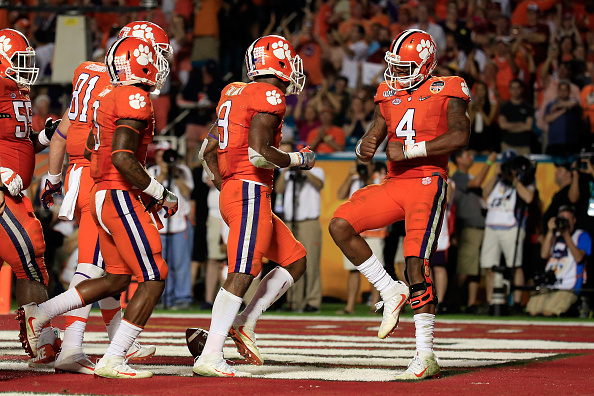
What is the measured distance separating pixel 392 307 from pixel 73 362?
1.94m

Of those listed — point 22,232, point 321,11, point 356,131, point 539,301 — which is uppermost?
point 321,11

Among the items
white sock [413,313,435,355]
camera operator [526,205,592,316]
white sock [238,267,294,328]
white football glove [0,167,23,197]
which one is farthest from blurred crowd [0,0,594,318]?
white sock [413,313,435,355]

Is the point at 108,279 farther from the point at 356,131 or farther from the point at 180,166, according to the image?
the point at 356,131

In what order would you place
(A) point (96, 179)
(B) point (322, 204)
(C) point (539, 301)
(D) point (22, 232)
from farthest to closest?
(B) point (322, 204) < (C) point (539, 301) < (D) point (22, 232) < (A) point (96, 179)

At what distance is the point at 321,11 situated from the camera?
15.7 meters

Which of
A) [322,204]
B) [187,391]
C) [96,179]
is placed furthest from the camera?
[322,204]

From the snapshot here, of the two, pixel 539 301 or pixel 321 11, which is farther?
pixel 321 11

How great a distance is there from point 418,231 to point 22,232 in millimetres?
2519

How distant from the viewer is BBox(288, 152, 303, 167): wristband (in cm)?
550

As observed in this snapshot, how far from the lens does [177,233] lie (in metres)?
11.8

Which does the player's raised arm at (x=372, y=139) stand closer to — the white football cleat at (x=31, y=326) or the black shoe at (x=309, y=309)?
the white football cleat at (x=31, y=326)

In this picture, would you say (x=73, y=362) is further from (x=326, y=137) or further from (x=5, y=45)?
(x=326, y=137)

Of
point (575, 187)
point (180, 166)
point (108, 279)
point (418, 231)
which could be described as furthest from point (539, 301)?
point (108, 279)

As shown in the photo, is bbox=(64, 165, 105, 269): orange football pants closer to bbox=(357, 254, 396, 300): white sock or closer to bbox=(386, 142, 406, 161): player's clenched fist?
bbox=(357, 254, 396, 300): white sock
